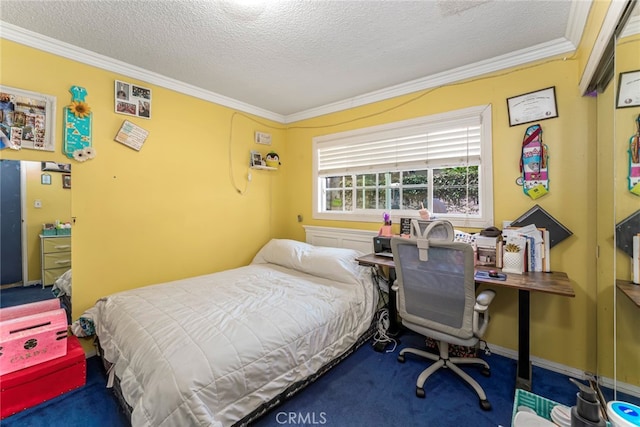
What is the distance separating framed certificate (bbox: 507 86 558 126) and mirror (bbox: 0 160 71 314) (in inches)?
144

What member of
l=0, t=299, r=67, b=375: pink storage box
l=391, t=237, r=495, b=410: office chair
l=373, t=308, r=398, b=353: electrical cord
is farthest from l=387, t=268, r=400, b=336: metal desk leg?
l=0, t=299, r=67, b=375: pink storage box

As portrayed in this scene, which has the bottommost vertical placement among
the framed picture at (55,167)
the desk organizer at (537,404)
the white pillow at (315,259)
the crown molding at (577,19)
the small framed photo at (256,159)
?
the desk organizer at (537,404)

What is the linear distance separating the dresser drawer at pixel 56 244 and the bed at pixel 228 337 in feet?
1.74

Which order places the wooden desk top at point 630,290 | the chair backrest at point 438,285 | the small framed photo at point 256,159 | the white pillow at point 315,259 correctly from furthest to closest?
the small framed photo at point 256,159, the white pillow at point 315,259, the chair backrest at point 438,285, the wooden desk top at point 630,290

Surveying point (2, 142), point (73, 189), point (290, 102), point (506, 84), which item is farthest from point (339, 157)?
point (2, 142)

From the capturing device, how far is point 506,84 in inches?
88.7

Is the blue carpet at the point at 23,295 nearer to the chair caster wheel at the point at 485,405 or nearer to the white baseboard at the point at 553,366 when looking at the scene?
the chair caster wheel at the point at 485,405

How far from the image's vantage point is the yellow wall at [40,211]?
205cm

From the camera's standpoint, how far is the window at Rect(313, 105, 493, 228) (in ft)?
7.93

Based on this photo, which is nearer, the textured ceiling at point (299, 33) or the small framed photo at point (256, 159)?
the textured ceiling at point (299, 33)

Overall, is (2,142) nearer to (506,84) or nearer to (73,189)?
(73,189)

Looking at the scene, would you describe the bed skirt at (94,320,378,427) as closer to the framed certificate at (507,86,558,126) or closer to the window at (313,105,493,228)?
the window at (313,105,493,228)

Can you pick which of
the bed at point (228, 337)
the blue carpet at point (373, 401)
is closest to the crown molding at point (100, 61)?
the bed at point (228, 337)

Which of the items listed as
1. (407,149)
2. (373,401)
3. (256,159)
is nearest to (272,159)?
(256,159)
